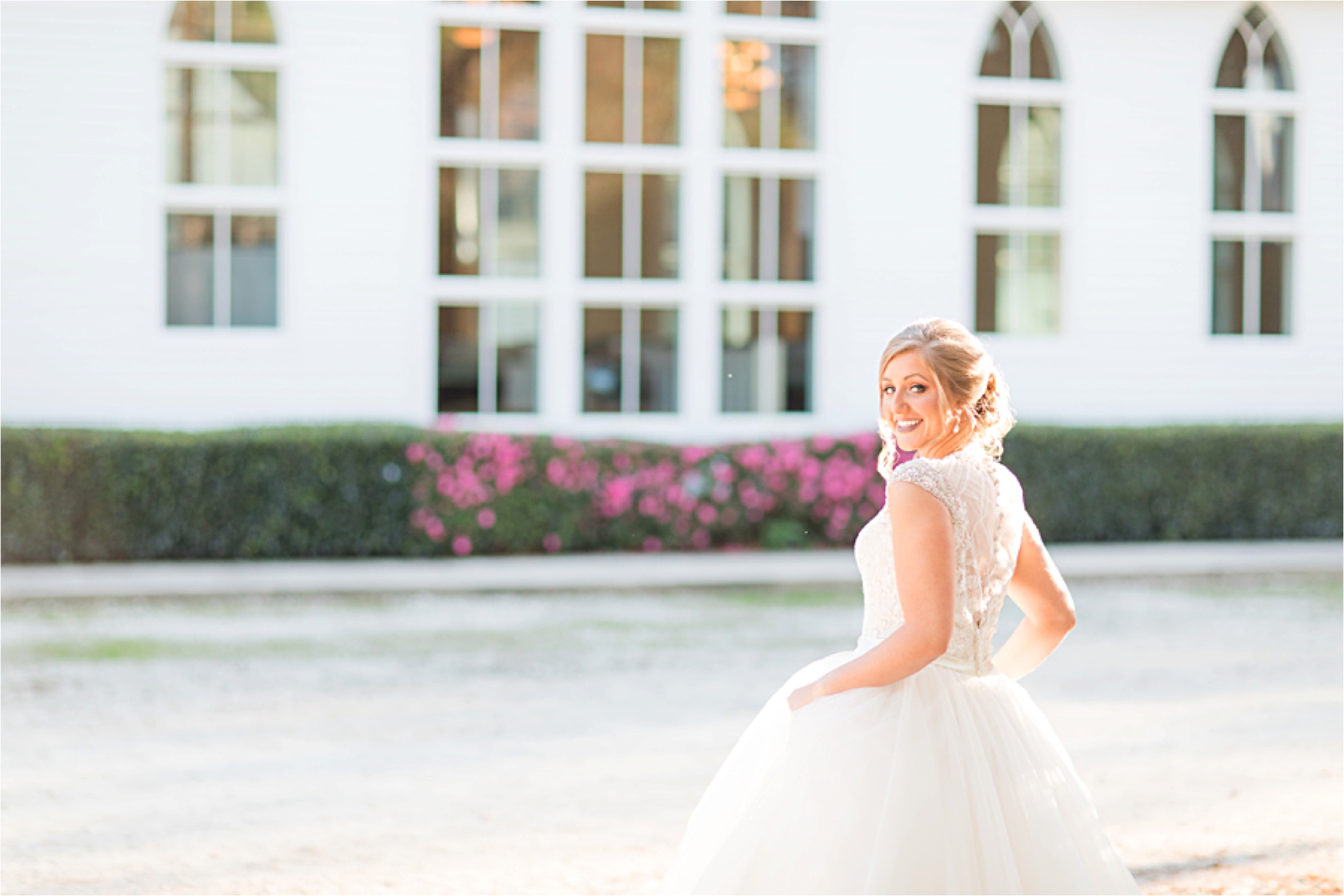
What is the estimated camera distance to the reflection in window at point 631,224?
13.0 m

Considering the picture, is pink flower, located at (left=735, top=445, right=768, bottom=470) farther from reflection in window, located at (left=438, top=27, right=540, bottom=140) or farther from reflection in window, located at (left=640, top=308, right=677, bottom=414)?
reflection in window, located at (left=438, top=27, right=540, bottom=140)

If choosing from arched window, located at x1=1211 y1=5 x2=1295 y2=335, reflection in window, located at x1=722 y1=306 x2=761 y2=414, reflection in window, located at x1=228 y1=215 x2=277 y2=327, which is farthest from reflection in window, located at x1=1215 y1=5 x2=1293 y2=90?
reflection in window, located at x1=228 y1=215 x2=277 y2=327

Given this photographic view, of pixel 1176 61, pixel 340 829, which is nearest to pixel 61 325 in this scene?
pixel 340 829

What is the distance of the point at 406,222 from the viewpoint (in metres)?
12.5

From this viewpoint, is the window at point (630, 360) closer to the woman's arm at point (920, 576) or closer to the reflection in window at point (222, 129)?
the reflection in window at point (222, 129)

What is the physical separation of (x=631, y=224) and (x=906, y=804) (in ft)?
35.5

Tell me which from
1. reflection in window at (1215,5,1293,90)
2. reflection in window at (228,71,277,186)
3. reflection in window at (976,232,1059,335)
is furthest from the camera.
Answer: reflection in window at (1215,5,1293,90)

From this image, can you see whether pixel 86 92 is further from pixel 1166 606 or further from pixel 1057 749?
pixel 1057 749

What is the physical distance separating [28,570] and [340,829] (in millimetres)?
7059

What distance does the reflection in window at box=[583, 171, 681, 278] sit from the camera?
42.7 ft

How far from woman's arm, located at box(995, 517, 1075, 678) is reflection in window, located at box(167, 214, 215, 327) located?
1056cm

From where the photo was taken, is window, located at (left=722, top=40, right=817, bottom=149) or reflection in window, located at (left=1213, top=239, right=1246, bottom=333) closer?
window, located at (left=722, top=40, right=817, bottom=149)

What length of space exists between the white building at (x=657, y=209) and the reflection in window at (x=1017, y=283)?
4cm

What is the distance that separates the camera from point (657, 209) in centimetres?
1316
